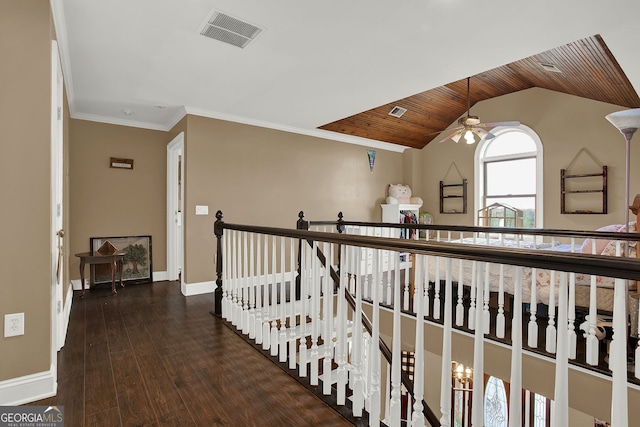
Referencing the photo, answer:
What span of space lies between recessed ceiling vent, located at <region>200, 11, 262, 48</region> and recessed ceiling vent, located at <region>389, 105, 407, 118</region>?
349 centimetres

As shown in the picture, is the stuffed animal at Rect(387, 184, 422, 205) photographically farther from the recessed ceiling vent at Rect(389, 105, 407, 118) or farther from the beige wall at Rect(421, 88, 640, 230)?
the recessed ceiling vent at Rect(389, 105, 407, 118)

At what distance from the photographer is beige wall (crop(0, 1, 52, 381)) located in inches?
75.9

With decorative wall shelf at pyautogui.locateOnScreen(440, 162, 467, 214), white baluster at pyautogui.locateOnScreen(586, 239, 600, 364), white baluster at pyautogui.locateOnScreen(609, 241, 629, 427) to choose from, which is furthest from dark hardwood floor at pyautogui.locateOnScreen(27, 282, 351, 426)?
decorative wall shelf at pyautogui.locateOnScreen(440, 162, 467, 214)

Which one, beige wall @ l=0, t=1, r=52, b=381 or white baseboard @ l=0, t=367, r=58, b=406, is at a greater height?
beige wall @ l=0, t=1, r=52, b=381

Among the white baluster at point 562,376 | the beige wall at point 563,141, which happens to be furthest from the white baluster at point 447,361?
the beige wall at point 563,141

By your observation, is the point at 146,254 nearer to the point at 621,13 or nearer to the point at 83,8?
the point at 83,8

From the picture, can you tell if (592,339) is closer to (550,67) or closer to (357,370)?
(357,370)

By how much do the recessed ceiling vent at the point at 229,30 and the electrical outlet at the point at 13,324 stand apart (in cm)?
226

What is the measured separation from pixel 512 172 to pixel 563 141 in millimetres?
938

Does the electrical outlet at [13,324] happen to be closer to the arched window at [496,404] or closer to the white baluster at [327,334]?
the white baluster at [327,334]

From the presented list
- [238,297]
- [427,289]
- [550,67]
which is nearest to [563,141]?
[550,67]

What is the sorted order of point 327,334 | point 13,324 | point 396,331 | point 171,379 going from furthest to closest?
point 171,379 → point 327,334 → point 13,324 → point 396,331

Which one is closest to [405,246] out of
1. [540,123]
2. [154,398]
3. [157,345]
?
[154,398]

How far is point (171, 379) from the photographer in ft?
7.36
